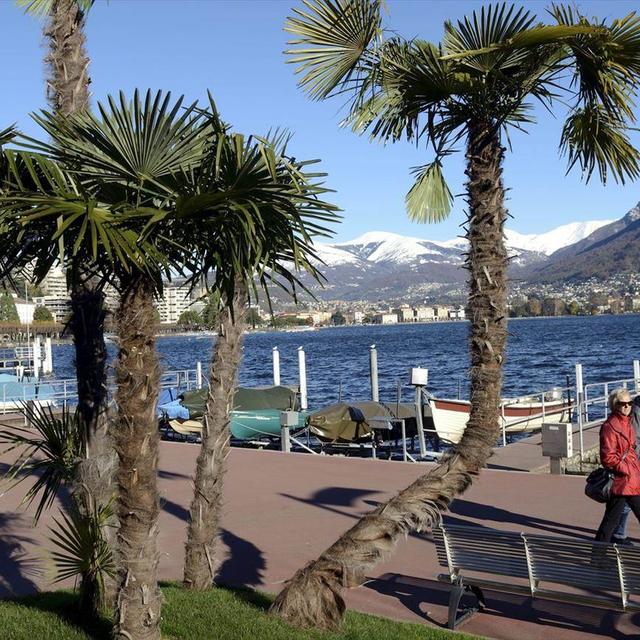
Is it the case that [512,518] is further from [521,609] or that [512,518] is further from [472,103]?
[472,103]

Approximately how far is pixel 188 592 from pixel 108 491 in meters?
1.09

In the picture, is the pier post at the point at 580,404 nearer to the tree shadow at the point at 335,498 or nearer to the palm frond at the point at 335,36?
the tree shadow at the point at 335,498

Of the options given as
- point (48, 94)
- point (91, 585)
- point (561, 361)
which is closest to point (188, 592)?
point (91, 585)

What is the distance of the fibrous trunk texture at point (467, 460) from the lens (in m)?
6.26

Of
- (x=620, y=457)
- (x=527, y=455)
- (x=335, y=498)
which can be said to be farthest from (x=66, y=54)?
(x=527, y=455)

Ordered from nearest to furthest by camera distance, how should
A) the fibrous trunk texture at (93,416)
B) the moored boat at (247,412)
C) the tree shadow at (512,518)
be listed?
1. the fibrous trunk texture at (93,416)
2. the tree shadow at (512,518)
3. the moored boat at (247,412)

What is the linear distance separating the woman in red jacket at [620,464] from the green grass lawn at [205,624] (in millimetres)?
2169

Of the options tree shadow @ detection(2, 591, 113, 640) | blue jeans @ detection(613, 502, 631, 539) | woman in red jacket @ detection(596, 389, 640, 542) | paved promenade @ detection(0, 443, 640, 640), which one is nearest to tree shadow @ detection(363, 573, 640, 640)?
paved promenade @ detection(0, 443, 640, 640)

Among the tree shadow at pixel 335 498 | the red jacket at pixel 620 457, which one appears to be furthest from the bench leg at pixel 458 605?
the tree shadow at pixel 335 498

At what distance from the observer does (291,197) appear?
4871 millimetres

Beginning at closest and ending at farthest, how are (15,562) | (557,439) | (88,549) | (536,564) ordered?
(88,549) < (536,564) < (15,562) < (557,439)

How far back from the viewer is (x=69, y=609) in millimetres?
6875

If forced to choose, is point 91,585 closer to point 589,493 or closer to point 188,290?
point 188,290

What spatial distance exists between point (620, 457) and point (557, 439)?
5.43m
